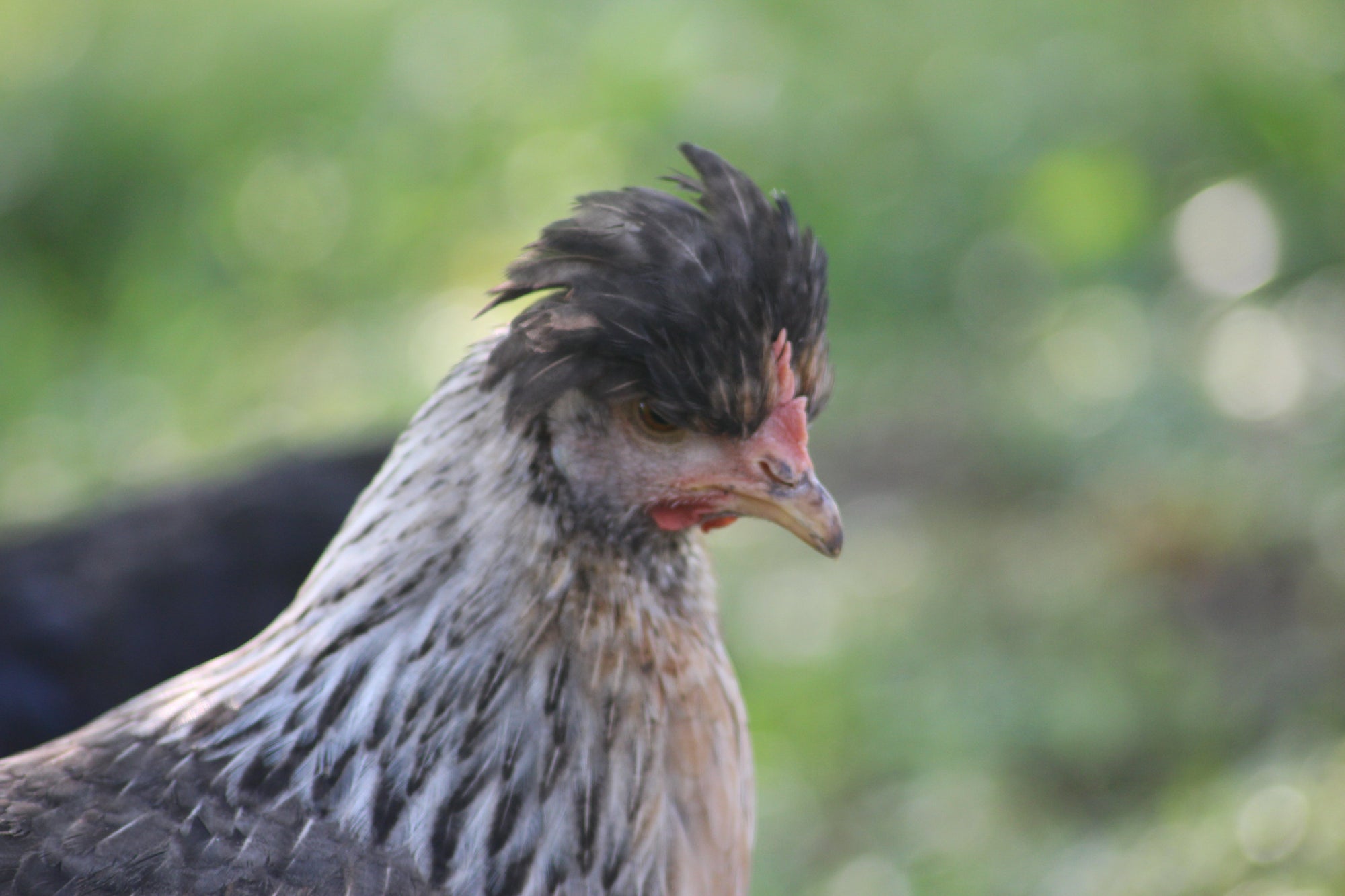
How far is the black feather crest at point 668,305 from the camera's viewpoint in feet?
5.44

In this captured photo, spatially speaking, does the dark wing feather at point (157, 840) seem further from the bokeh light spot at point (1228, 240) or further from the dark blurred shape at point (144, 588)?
the bokeh light spot at point (1228, 240)

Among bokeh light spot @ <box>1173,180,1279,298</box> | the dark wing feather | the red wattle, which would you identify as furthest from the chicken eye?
bokeh light spot @ <box>1173,180,1279,298</box>

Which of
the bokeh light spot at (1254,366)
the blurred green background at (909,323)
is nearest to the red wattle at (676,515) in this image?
the blurred green background at (909,323)

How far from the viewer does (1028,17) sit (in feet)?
18.7

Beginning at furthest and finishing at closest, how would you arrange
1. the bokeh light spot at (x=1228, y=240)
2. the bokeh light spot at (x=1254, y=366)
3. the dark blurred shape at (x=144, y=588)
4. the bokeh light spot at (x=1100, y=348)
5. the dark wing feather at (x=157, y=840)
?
the bokeh light spot at (x=1228, y=240) → the bokeh light spot at (x=1100, y=348) → the bokeh light spot at (x=1254, y=366) → the dark blurred shape at (x=144, y=588) → the dark wing feather at (x=157, y=840)

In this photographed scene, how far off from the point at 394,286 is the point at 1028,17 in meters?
2.96

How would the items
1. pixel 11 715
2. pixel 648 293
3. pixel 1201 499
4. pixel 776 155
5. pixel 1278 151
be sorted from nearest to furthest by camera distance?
1. pixel 648 293
2. pixel 11 715
3. pixel 1201 499
4. pixel 1278 151
5. pixel 776 155

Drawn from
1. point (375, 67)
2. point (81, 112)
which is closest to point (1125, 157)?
point (375, 67)

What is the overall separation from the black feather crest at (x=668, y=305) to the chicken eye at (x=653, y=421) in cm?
2

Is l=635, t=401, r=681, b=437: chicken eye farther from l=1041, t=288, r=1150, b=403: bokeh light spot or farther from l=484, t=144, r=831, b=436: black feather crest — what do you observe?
l=1041, t=288, r=1150, b=403: bokeh light spot

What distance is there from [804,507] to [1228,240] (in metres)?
3.51

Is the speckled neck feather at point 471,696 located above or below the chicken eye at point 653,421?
below

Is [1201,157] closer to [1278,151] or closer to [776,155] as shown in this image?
[1278,151]

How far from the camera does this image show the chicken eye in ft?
5.70
